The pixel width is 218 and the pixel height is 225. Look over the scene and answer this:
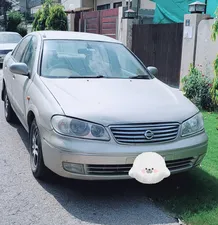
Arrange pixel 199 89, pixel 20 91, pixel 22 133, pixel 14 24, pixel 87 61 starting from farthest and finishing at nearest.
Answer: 1. pixel 14 24
2. pixel 199 89
3. pixel 22 133
4. pixel 20 91
5. pixel 87 61

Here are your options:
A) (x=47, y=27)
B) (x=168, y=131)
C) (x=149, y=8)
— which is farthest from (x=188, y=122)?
(x=47, y=27)

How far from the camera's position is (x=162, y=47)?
1125cm

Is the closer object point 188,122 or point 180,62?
point 188,122

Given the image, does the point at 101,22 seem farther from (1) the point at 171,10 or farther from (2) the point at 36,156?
(2) the point at 36,156

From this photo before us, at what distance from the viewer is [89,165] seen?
139 inches

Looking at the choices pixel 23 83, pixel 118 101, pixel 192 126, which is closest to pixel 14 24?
pixel 23 83

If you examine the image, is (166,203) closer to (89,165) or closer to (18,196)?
(89,165)

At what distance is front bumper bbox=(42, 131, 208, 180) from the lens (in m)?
3.46

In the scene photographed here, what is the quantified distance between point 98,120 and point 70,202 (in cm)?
90

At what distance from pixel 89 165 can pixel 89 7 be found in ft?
64.9

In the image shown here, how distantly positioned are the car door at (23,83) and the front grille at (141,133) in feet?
5.49

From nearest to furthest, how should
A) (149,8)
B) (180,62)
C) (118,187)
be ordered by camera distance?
(118,187)
(180,62)
(149,8)

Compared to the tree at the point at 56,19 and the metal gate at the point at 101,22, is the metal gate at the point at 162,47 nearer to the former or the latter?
the metal gate at the point at 101,22

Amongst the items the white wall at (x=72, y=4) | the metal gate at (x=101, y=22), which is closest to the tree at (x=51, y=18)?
the metal gate at (x=101, y=22)
